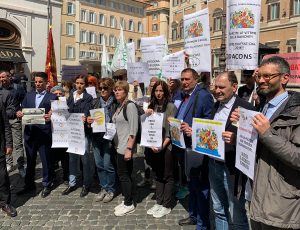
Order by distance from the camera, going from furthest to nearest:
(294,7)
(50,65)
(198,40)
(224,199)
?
1. (294,7)
2. (50,65)
3. (198,40)
4. (224,199)

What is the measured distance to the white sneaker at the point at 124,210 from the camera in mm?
5164

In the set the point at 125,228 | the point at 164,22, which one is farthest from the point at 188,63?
the point at 164,22

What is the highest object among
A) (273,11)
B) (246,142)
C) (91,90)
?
(273,11)

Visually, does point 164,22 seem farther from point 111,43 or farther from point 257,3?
point 257,3

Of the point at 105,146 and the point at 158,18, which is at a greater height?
the point at 158,18

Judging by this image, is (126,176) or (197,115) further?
(126,176)

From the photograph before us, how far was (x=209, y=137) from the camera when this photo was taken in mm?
3568

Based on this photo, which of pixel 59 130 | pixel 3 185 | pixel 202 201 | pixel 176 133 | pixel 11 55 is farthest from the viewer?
pixel 11 55

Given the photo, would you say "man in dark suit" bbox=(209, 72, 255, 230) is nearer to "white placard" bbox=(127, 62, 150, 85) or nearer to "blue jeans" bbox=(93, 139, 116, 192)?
"blue jeans" bbox=(93, 139, 116, 192)

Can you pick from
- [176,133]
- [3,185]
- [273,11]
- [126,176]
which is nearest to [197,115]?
[176,133]

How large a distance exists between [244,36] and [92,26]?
53214mm

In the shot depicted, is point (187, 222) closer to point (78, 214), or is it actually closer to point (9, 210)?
point (78, 214)

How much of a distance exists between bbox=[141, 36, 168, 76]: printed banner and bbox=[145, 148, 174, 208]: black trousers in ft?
8.93

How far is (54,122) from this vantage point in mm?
5844
